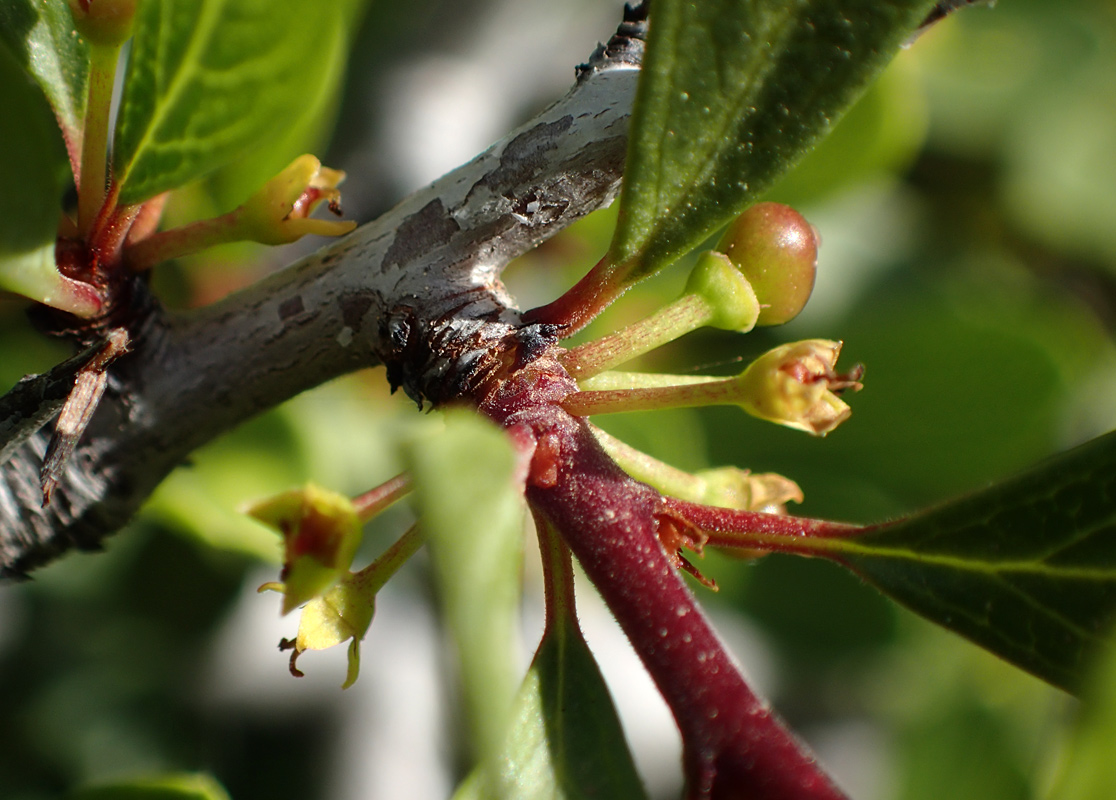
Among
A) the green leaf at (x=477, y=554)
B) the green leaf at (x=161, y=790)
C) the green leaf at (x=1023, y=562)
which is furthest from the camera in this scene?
the green leaf at (x=161, y=790)

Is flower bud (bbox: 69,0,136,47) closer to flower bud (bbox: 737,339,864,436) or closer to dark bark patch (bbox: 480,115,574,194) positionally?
dark bark patch (bbox: 480,115,574,194)

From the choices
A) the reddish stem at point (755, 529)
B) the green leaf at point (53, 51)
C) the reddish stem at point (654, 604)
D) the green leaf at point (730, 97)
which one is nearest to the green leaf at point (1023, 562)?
the reddish stem at point (755, 529)

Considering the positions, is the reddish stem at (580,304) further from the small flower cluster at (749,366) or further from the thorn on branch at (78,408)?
the thorn on branch at (78,408)

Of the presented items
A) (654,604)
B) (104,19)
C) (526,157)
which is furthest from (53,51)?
(654,604)

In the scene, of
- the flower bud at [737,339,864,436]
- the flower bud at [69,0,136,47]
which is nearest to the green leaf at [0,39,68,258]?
the flower bud at [69,0,136,47]

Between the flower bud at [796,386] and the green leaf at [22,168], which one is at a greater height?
the green leaf at [22,168]

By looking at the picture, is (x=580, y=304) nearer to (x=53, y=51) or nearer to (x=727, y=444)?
(x=53, y=51)
